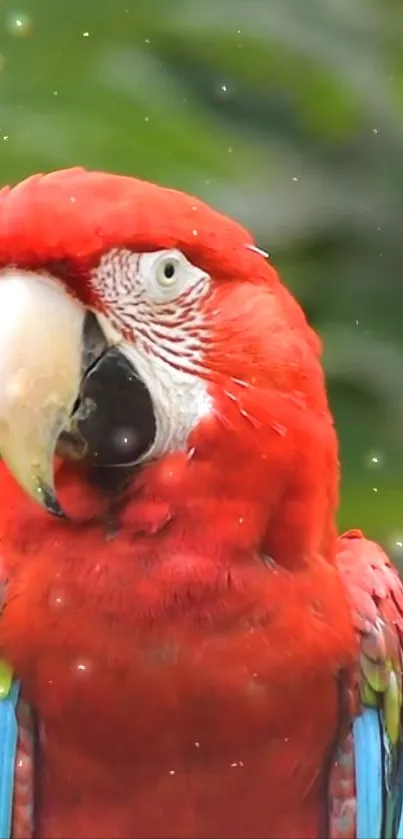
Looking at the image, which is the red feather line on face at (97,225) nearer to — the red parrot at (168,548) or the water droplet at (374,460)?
the red parrot at (168,548)

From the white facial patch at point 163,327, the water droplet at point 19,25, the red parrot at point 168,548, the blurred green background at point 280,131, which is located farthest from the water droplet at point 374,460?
the water droplet at point 19,25

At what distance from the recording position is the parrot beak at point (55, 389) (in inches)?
20.0

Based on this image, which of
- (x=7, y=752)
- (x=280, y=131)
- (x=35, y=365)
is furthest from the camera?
(x=280, y=131)

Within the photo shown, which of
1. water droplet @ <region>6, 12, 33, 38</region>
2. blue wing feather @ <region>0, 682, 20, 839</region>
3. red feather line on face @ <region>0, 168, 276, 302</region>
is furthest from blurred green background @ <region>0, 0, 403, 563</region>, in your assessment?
blue wing feather @ <region>0, 682, 20, 839</region>

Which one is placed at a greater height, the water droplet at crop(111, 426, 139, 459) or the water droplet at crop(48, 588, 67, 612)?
the water droplet at crop(111, 426, 139, 459)

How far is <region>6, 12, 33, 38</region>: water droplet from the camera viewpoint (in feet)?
2.32

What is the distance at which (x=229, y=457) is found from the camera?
1.87 feet

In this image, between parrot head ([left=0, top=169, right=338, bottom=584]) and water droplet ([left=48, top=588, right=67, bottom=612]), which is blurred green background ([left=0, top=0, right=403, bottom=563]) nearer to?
parrot head ([left=0, top=169, right=338, bottom=584])

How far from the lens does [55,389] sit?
52 centimetres

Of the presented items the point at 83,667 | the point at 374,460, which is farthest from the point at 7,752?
the point at 374,460

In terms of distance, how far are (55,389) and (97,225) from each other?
0.09m

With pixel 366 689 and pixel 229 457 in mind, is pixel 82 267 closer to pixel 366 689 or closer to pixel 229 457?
pixel 229 457

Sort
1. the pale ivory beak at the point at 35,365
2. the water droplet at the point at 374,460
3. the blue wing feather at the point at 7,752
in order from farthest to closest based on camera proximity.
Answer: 1. the water droplet at the point at 374,460
2. the blue wing feather at the point at 7,752
3. the pale ivory beak at the point at 35,365

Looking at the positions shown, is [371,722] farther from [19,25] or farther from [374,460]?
[19,25]
